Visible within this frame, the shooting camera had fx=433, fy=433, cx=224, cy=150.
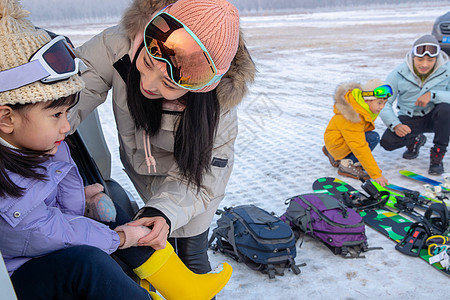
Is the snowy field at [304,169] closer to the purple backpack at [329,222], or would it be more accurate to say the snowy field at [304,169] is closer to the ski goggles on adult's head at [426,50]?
the purple backpack at [329,222]

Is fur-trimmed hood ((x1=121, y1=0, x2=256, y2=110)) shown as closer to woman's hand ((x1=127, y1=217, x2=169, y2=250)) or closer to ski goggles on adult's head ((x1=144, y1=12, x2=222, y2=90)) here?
ski goggles on adult's head ((x1=144, y1=12, x2=222, y2=90))

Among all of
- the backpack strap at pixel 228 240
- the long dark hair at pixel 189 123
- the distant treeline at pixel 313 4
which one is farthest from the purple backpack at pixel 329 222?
the distant treeline at pixel 313 4

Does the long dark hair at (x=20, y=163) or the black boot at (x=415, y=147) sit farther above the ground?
the long dark hair at (x=20, y=163)

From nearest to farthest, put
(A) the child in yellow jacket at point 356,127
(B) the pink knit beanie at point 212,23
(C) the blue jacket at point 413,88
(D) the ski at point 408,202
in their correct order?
(B) the pink knit beanie at point 212,23, (D) the ski at point 408,202, (A) the child in yellow jacket at point 356,127, (C) the blue jacket at point 413,88

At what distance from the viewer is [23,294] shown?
118 cm

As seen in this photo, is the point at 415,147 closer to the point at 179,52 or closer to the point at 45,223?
the point at 179,52

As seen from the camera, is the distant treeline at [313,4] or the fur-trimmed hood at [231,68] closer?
the fur-trimmed hood at [231,68]

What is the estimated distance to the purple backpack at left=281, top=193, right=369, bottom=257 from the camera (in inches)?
105

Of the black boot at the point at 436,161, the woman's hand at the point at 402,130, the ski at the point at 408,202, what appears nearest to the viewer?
the ski at the point at 408,202

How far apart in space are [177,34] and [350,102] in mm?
2743

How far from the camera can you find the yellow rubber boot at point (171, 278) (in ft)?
5.00

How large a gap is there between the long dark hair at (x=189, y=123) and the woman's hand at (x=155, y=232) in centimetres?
27

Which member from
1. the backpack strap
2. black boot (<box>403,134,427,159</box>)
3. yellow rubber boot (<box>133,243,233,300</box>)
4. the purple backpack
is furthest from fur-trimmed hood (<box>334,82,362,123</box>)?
yellow rubber boot (<box>133,243,233,300</box>)

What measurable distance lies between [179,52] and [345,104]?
104 inches
